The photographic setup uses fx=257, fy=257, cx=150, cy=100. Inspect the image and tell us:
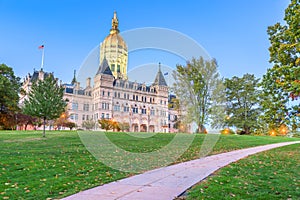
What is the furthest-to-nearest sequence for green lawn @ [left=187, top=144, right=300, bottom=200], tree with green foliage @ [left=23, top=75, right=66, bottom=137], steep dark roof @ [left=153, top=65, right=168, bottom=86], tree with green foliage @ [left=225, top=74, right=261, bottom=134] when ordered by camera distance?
steep dark roof @ [left=153, top=65, right=168, bottom=86] → tree with green foliage @ [left=225, top=74, right=261, bottom=134] → tree with green foliage @ [left=23, top=75, right=66, bottom=137] → green lawn @ [left=187, top=144, right=300, bottom=200]

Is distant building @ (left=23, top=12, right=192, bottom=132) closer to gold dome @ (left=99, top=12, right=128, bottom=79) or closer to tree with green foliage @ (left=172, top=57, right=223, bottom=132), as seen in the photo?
gold dome @ (left=99, top=12, right=128, bottom=79)

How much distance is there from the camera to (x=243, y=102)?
51656mm

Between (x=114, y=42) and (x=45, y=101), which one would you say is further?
(x=114, y=42)

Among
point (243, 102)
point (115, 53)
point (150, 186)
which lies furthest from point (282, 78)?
point (115, 53)

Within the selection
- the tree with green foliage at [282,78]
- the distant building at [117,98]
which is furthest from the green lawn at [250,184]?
the distant building at [117,98]

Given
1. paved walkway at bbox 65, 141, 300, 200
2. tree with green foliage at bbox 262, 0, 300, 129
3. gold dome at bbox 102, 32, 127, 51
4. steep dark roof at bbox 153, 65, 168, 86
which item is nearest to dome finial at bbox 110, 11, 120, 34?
gold dome at bbox 102, 32, 127, 51

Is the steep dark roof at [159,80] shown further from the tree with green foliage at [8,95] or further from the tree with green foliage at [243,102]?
the tree with green foliage at [8,95]

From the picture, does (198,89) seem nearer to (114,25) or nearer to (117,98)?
(117,98)

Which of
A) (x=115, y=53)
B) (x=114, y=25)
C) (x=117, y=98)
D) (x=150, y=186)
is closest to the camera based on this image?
(x=150, y=186)

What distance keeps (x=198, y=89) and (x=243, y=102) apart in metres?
23.8

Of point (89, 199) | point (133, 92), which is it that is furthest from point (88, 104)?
point (89, 199)

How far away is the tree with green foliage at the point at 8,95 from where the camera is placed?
37725mm

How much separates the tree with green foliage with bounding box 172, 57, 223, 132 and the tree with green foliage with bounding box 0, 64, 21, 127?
24.4 m

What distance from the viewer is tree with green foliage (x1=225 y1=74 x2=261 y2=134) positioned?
162 ft
